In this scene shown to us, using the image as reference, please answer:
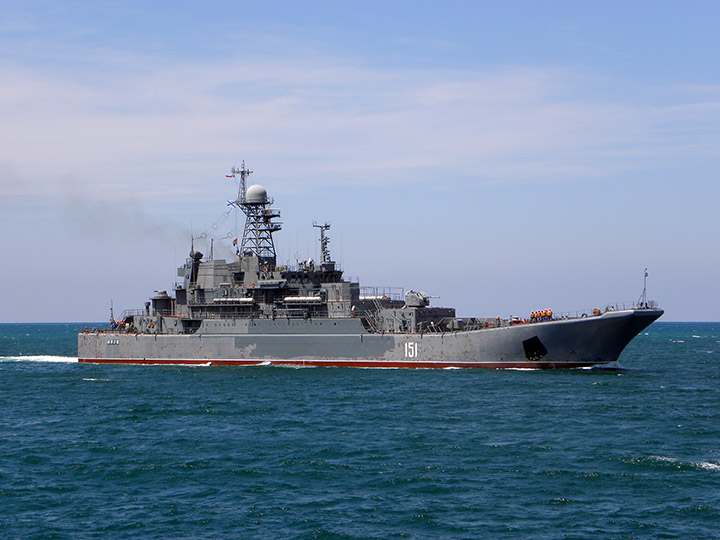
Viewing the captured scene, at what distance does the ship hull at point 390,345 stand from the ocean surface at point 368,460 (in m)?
2.72

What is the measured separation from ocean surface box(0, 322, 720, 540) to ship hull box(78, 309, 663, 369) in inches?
107

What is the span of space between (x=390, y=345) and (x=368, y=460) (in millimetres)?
25558

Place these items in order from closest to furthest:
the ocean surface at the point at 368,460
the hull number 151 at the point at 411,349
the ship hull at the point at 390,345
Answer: the ocean surface at the point at 368,460 < the ship hull at the point at 390,345 < the hull number 151 at the point at 411,349

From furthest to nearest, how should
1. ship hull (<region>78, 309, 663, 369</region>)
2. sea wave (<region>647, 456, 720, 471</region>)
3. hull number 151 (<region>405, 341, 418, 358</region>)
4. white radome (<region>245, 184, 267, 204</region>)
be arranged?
white radome (<region>245, 184, 267, 204</region>)
hull number 151 (<region>405, 341, 418, 358</region>)
ship hull (<region>78, 309, 663, 369</region>)
sea wave (<region>647, 456, 720, 471</region>)

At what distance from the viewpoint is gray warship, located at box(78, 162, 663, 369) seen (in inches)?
1953

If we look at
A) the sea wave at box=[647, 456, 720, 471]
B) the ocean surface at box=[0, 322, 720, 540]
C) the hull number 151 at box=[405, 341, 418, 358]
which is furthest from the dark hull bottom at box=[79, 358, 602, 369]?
the sea wave at box=[647, 456, 720, 471]

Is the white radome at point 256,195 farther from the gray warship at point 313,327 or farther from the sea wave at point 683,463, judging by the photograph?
the sea wave at point 683,463

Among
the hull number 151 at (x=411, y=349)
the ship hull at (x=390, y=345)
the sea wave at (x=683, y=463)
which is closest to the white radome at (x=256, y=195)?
the ship hull at (x=390, y=345)

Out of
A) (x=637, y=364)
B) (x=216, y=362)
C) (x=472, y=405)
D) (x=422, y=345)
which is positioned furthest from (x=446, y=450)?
(x=637, y=364)

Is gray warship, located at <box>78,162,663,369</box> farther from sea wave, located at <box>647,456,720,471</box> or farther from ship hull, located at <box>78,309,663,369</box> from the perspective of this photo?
sea wave, located at <box>647,456,720,471</box>

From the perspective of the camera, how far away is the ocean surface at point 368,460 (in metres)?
20.9

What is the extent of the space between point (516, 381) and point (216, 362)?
23.5m

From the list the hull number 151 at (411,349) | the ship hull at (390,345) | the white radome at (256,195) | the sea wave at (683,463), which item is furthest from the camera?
the white radome at (256,195)

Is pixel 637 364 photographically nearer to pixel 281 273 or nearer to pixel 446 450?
pixel 281 273
